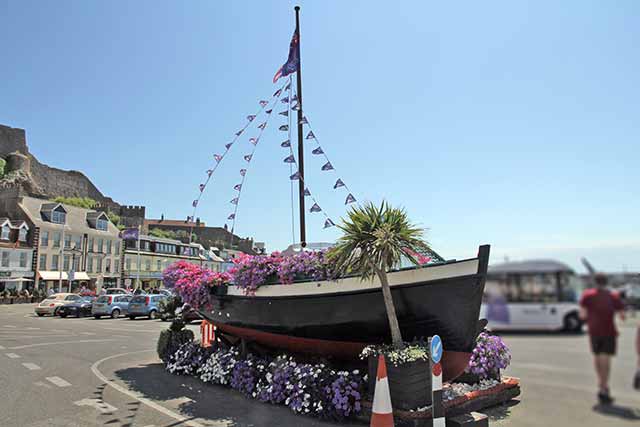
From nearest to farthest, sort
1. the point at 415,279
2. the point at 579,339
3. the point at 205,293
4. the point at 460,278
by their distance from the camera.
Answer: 1. the point at 579,339
2. the point at 460,278
3. the point at 415,279
4. the point at 205,293

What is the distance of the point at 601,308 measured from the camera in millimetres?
853

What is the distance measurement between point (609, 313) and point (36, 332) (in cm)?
2069

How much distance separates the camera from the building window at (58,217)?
47.3 meters

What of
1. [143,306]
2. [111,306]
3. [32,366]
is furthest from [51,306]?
[32,366]

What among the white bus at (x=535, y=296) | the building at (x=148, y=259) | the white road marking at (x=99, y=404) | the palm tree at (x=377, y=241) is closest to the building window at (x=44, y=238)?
the building at (x=148, y=259)

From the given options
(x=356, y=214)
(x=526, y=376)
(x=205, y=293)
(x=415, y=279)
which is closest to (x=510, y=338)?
(x=526, y=376)

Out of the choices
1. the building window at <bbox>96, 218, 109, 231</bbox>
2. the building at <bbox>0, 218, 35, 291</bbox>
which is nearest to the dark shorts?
the building at <bbox>0, 218, 35, 291</bbox>

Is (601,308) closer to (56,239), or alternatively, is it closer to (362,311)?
(362,311)

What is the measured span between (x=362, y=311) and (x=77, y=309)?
26.8 metres

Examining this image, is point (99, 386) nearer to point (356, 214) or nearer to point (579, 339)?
point (356, 214)

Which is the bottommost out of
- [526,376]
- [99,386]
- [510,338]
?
[99,386]

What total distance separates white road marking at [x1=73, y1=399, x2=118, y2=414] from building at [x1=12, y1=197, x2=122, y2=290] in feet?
140

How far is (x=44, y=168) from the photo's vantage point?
89562 mm

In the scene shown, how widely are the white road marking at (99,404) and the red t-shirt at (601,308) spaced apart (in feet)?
23.8
